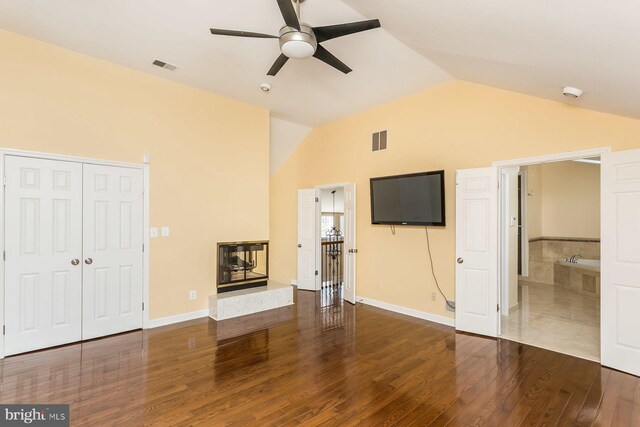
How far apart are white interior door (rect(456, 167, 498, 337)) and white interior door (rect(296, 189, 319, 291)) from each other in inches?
120

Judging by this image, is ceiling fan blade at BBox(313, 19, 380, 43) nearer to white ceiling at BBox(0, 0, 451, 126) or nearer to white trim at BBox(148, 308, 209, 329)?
white ceiling at BBox(0, 0, 451, 126)

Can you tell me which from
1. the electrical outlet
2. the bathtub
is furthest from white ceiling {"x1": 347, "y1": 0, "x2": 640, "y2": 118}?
the bathtub

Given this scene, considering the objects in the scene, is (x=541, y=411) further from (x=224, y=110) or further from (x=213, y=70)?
(x=224, y=110)

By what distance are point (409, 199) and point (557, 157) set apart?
1.86 metres

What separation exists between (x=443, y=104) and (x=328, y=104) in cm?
188

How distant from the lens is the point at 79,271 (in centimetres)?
382

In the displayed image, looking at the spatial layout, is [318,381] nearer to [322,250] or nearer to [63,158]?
[63,158]

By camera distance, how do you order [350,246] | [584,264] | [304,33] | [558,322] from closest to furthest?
[304,33] → [558,322] → [350,246] → [584,264]

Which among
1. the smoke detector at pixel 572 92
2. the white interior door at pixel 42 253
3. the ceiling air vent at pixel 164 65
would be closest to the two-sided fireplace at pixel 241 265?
the white interior door at pixel 42 253

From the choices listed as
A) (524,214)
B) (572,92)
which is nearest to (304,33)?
(572,92)

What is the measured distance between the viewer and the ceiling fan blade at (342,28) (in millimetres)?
2586

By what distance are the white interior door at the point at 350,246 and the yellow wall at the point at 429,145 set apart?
4.5 inches

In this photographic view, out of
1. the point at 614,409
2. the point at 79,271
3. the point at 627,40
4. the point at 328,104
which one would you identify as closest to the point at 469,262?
the point at 614,409

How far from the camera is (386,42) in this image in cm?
355
